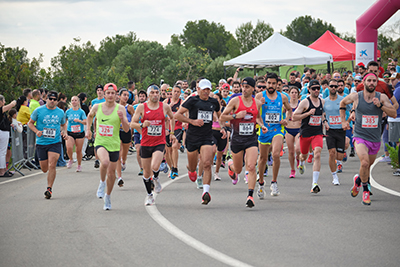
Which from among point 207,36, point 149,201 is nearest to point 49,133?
point 149,201

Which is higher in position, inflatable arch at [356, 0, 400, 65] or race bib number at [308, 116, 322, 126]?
inflatable arch at [356, 0, 400, 65]

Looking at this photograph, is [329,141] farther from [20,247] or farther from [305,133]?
[20,247]

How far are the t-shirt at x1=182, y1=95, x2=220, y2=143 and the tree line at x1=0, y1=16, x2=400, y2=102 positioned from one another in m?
15.8

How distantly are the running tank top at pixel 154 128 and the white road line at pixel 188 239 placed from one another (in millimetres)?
1357

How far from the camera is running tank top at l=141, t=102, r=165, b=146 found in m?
10.1

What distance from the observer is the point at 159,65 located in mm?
64875

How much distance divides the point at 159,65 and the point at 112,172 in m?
56.2

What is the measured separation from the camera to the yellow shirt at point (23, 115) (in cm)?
1641

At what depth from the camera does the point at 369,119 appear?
Result: 9602 millimetres

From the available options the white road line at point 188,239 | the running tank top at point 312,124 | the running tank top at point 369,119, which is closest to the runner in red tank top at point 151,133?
the white road line at point 188,239

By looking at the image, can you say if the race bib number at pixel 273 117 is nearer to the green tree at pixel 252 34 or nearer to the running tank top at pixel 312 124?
the running tank top at pixel 312 124

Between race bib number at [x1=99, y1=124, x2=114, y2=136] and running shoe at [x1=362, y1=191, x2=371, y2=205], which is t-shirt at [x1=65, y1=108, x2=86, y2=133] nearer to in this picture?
race bib number at [x1=99, y1=124, x2=114, y2=136]

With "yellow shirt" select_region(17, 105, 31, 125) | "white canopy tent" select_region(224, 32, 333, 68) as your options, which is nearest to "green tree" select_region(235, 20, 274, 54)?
"white canopy tent" select_region(224, 32, 333, 68)

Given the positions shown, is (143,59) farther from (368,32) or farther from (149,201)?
(149,201)
